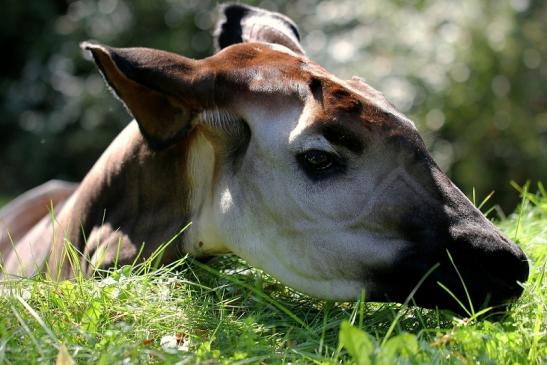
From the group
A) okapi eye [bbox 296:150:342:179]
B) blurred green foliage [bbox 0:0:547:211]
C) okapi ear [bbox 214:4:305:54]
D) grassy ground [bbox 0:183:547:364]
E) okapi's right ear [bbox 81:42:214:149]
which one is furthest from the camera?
blurred green foliage [bbox 0:0:547:211]

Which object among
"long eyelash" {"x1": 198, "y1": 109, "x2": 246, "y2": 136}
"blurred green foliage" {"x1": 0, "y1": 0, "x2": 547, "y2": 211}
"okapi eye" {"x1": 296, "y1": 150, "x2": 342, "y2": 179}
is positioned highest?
"long eyelash" {"x1": 198, "y1": 109, "x2": 246, "y2": 136}

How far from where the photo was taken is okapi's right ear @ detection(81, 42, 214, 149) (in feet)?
10.2

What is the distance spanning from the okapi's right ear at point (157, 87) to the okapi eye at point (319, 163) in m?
0.46

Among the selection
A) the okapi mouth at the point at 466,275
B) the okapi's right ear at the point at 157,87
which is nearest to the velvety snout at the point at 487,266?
the okapi mouth at the point at 466,275

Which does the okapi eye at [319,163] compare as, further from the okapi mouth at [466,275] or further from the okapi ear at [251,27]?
the okapi ear at [251,27]

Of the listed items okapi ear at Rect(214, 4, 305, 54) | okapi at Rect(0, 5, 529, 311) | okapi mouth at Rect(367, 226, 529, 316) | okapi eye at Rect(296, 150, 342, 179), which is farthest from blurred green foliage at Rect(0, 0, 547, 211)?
okapi mouth at Rect(367, 226, 529, 316)

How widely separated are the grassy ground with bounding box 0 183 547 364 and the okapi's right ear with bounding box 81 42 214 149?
0.50 metres

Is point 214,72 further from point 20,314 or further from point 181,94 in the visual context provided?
point 20,314

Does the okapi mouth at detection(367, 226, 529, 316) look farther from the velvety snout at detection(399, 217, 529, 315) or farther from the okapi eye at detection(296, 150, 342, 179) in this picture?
the okapi eye at detection(296, 150, 342, 179)

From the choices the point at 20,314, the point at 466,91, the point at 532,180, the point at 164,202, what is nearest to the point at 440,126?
the point at 466,91

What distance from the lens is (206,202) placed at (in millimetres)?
3238

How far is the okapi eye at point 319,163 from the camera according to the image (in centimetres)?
292

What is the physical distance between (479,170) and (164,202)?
16.9ft

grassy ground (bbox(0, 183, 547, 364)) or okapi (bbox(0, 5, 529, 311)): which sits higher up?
okapi (bbox(0, 5, 529, 311))
